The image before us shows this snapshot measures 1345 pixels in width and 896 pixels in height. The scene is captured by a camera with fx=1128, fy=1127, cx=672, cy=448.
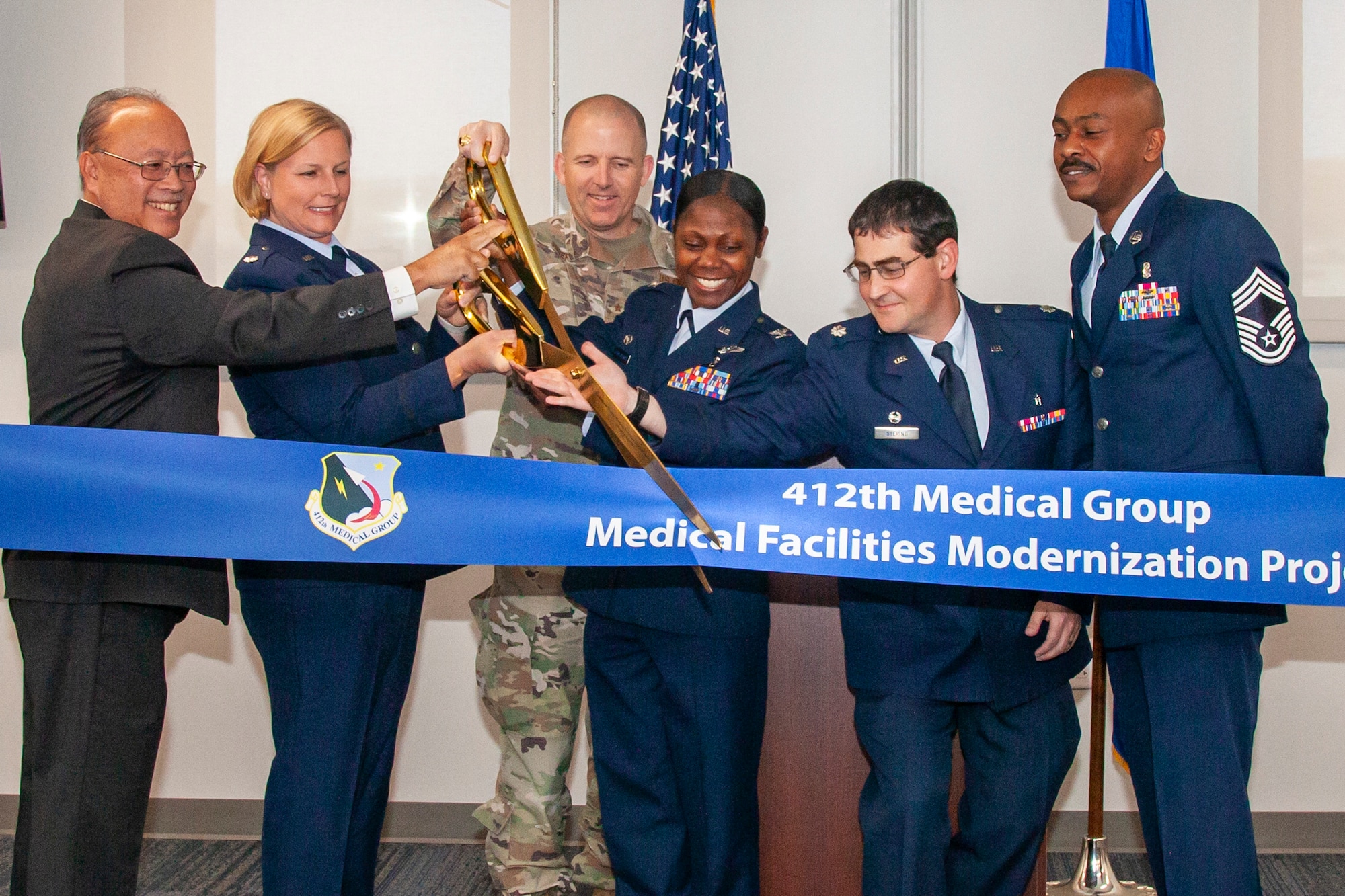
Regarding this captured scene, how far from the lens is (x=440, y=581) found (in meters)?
3.85

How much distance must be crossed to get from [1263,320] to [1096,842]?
1.36 metres

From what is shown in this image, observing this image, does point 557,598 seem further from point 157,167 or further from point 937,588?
point 157,167

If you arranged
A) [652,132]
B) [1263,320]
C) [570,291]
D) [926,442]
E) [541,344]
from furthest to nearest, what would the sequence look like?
[652,132] → [570,291] → [926,442] → [541,344] → [1263,320]

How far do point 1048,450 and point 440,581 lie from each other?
2214mm

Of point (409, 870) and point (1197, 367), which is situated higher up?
point (1197, 367)

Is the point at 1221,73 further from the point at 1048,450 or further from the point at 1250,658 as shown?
the point at 1250,658

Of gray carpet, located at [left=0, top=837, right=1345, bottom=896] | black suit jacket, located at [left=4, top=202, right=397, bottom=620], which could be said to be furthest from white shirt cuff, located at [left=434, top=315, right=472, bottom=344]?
gray carpet, located at [left=0, top=837, right=1345, bottom=896]

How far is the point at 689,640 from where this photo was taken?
244 cm

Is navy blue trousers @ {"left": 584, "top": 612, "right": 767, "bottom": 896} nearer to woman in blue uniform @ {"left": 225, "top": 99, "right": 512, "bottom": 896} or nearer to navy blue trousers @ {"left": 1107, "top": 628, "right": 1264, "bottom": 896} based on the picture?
woman in blue uniform @ {"left": 225, "top": 99, "right": 512, "bottom": 896}

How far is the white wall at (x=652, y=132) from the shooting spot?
363 centimetres

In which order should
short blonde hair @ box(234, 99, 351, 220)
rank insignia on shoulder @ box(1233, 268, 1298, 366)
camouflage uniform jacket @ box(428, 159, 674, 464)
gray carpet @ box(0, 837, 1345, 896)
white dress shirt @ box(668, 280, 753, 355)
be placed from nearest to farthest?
rank insignia on shoulder @ box(1233, 268, 1298, 366), short blonde hair @ box(234, 99, 351, 220), white dress shirt @ box(668, 280, 753, 355), camouflage uniform jacket @ box(428, 159, 674, 464), gray carpet @ box(0, 837, 1345, 896)

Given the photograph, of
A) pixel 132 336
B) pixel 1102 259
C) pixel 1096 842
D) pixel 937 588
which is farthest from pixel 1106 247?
pixel 132 336

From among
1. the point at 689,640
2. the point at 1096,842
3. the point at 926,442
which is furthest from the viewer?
the point at 1096,842

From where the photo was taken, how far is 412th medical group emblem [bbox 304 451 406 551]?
2273mm
